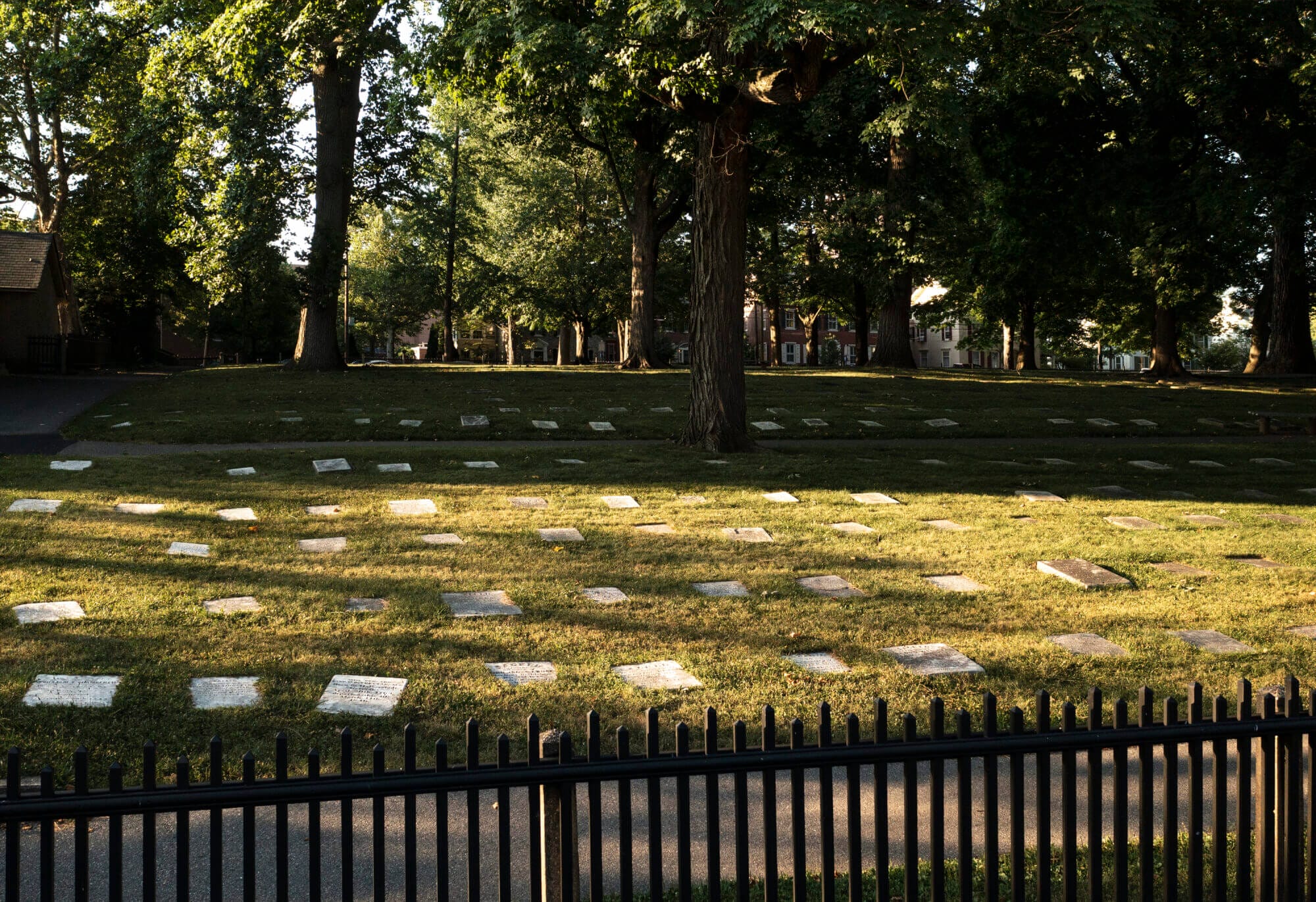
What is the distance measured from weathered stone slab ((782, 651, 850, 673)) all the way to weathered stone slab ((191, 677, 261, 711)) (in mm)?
2871

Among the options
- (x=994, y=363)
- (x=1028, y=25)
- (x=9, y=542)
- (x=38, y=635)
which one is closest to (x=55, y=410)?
(x=9, y=542)

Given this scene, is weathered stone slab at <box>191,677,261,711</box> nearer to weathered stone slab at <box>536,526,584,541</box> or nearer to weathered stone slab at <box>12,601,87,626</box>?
weathered stone slab at <box>12,601,87,626</box>

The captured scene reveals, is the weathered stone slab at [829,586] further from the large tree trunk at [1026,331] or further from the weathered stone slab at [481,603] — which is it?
the large tree trunk at [1026,331]

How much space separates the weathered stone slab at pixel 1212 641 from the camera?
657 centimetres

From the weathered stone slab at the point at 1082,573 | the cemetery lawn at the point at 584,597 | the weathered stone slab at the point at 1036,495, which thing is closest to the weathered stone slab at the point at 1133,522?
the cemetery lawn at the point at 584,597

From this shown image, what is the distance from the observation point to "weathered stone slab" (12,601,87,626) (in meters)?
6.76

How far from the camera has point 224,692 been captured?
557cm

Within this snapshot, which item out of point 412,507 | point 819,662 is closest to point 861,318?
point 412,507

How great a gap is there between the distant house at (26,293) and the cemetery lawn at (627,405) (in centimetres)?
808

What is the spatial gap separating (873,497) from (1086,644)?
5619 mm

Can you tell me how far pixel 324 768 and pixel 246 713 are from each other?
69 cm

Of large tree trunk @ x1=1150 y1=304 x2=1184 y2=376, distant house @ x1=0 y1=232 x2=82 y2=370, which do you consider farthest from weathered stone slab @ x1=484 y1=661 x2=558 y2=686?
distant house @ x1=0 y1=232 x2=82 y2=370

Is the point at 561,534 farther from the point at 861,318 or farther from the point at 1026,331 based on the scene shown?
the point at 1026,331

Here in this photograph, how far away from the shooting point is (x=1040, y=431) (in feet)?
62.6
